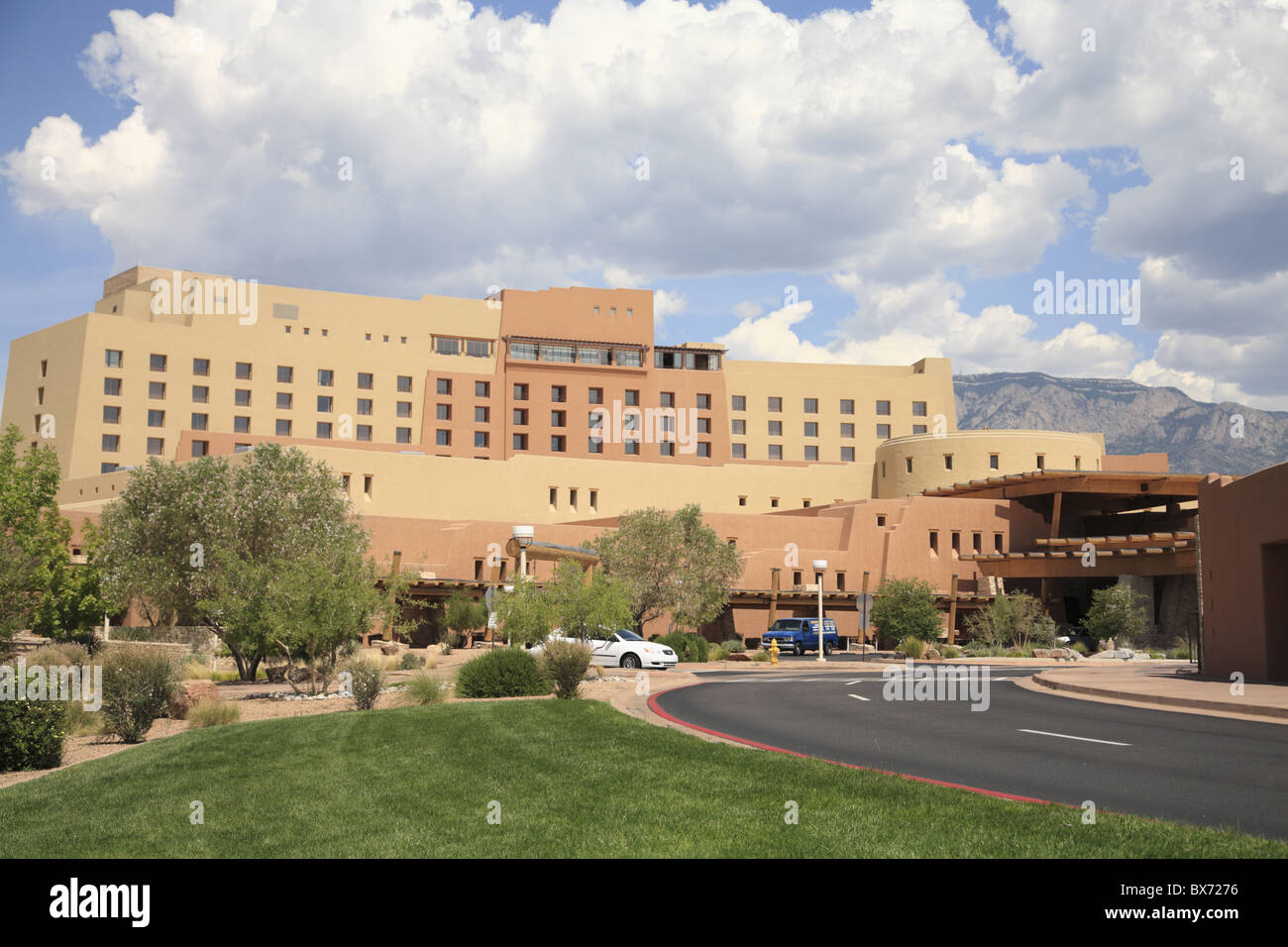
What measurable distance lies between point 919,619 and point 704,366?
58.3m

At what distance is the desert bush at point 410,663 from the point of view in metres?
34.8

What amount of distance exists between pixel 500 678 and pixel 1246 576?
17116 millimetres

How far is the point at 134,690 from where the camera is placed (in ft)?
61.8

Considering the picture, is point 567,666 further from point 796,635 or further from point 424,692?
point 796,635

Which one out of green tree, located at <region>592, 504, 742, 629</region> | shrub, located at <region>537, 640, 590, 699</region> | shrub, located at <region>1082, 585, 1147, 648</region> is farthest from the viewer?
green tree, located at <region>592, 504, 742, 629</region>

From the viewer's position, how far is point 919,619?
→ 49.0m

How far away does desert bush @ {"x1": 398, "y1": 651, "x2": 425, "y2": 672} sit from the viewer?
3475cm

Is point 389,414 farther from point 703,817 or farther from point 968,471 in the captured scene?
point 703,817

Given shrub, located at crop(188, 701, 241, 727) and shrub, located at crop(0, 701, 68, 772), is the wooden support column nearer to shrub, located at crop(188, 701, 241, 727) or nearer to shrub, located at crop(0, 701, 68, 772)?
shrub, located at crop(188, 701, 241, 727)

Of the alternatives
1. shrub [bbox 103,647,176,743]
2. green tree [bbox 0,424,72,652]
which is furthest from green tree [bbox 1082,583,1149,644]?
green tree [bbox 0,424,72,652]

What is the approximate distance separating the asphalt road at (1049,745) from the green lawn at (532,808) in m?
1.48

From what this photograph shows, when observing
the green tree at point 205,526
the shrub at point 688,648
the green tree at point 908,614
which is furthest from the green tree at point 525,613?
the green tree at point 908,614

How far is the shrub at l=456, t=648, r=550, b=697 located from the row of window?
276ft
